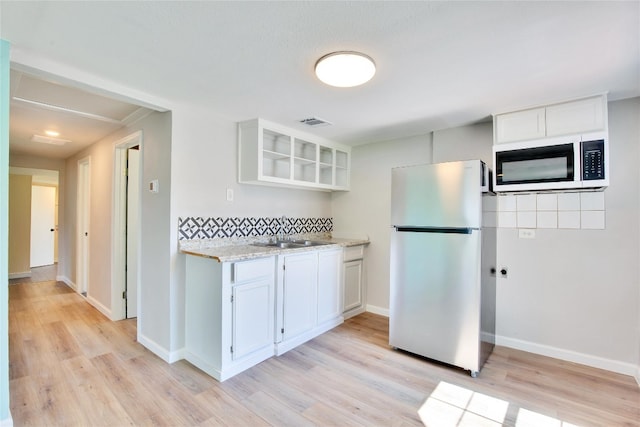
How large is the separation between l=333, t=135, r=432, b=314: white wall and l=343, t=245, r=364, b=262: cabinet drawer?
19 centimetres

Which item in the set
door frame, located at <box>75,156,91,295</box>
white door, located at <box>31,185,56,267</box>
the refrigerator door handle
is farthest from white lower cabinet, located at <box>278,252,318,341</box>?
white door, located at <box>31,185,56,267</box>

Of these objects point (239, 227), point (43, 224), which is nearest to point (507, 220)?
point (239, 227)

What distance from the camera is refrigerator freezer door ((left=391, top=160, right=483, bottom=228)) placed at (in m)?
2.29

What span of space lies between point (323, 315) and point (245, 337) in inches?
39.2

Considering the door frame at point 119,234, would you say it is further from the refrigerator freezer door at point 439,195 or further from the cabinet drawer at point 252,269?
the refrigerator freezer door at point 439,195

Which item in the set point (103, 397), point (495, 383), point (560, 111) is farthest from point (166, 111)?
point (495, 383)

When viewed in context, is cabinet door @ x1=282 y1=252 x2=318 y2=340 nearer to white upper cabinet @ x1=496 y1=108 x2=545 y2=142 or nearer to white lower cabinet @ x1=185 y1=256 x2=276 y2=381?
white lower cabinet @ x1=185 y1=256 x2=276 y2=381

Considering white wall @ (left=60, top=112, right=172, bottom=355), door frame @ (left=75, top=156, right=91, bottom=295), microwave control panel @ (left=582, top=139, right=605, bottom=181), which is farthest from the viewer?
door frame @ (left=75, top=156, right=91, bottom=295)

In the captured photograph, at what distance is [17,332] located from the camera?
304 centimetres

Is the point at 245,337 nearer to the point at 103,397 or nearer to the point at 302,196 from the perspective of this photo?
the point at 103,397

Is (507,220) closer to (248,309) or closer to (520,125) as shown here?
(520,125)

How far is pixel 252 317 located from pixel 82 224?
3.68m

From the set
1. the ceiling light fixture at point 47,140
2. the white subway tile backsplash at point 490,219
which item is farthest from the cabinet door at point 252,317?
the ceiling light fixture at point 47,140

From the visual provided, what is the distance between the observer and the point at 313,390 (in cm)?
211
